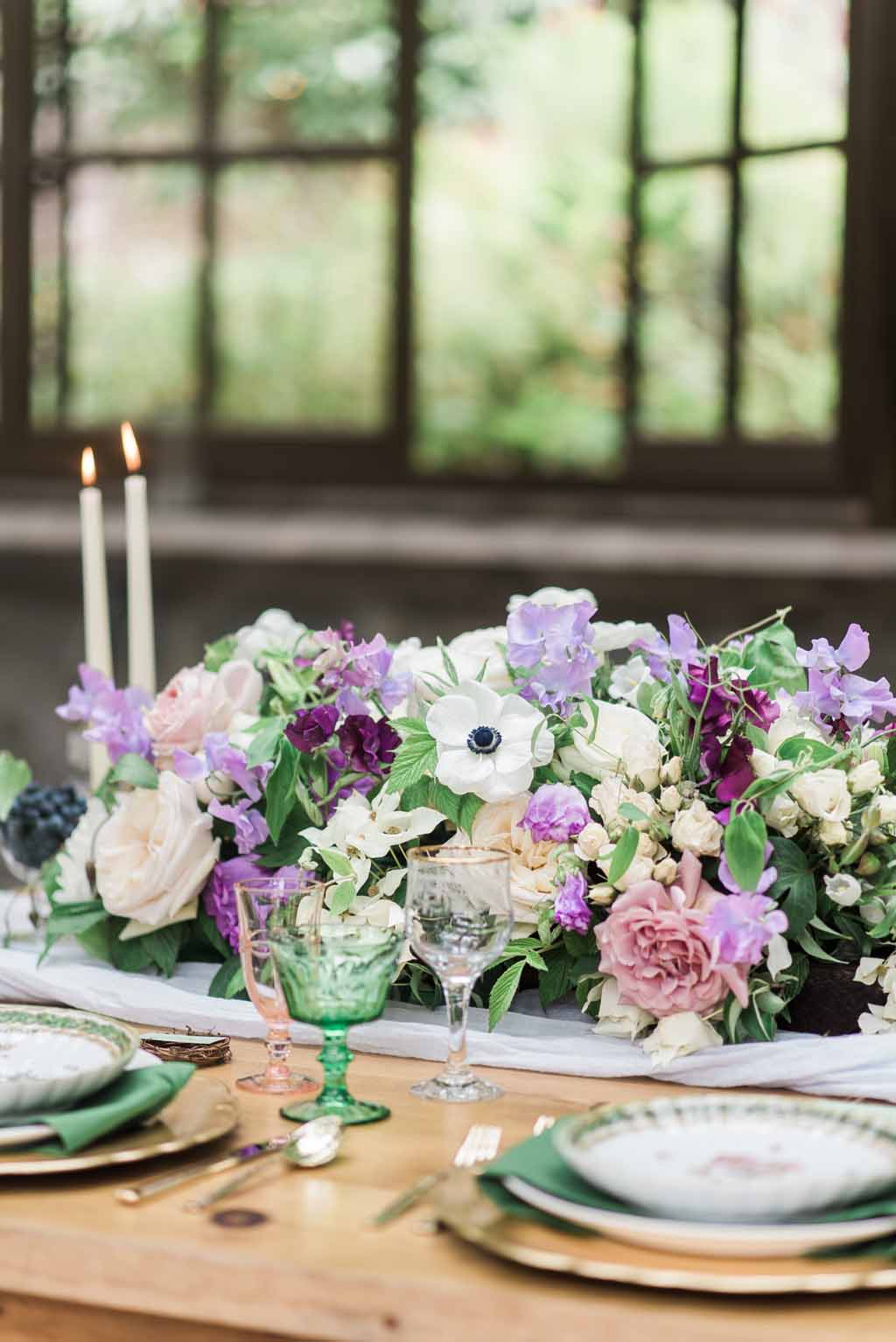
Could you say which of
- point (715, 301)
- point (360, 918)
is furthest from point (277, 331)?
point (360, 918)


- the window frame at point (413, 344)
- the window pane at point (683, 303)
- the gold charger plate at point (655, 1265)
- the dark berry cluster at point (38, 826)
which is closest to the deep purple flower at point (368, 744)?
the dark berry cluster at point (38, 826)

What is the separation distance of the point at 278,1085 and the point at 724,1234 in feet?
1.15

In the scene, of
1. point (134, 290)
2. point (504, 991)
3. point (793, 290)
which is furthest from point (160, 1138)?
point (134, 290)

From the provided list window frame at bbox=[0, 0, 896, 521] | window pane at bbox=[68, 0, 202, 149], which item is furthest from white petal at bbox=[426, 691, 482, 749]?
window pane at bbox=[68, 0, 202, 149]

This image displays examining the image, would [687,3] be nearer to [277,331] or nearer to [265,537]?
[277,331]

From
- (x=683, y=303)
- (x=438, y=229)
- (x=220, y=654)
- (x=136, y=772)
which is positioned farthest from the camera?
(x=438, y=229)

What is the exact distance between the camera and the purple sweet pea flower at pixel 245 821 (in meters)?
1.11

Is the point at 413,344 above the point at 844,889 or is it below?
above

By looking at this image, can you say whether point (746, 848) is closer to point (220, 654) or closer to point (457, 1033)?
point (457, 1033)

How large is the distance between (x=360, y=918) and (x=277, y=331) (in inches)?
78.7

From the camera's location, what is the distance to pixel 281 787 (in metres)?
1.11

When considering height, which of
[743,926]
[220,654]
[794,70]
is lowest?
[743,926]

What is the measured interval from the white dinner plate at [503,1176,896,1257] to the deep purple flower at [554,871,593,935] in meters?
0.29

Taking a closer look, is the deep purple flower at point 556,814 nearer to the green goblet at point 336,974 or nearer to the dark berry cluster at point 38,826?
the green goblet at point 336,974
